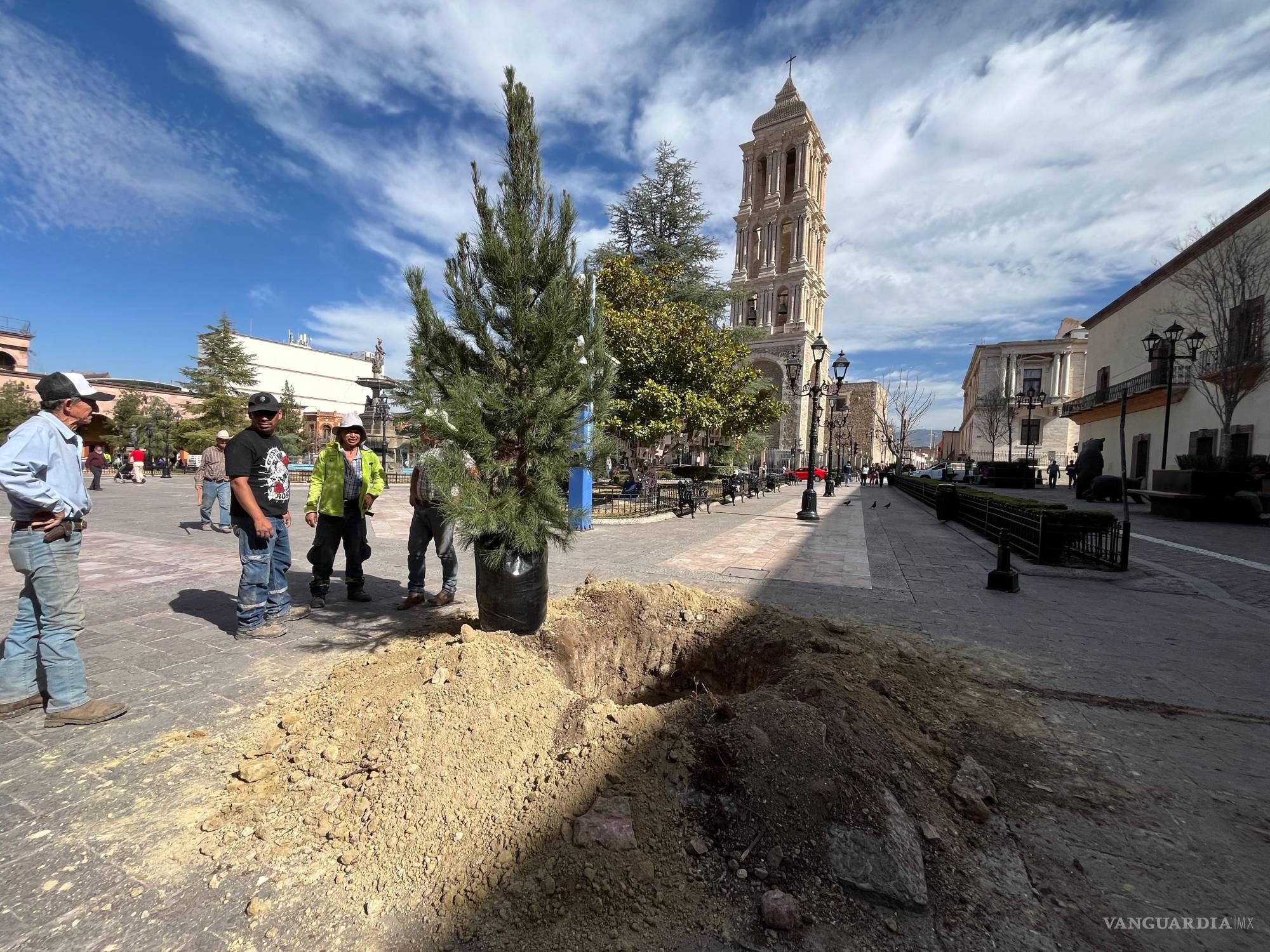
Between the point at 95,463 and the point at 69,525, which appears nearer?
the point at 69,525

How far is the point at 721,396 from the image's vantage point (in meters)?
15.7

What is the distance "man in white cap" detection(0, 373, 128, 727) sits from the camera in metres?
2.65

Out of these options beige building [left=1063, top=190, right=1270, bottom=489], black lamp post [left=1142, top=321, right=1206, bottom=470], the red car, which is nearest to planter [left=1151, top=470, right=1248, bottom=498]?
beige building [left=1063, top=190, right=1270, bottom=489]

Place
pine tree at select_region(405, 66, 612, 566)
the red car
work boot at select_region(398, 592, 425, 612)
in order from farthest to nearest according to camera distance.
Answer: the red car < work boot at select_region(398, 592, 425, 612) < pine tree at select_region(405, 66, 612, 566)

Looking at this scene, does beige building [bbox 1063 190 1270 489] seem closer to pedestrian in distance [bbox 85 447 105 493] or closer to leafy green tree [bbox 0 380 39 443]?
pedestrian in distance [bbox 85 447 105 493]

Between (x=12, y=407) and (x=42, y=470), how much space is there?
2149 inches

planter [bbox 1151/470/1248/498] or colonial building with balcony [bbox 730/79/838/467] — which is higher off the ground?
colonial building with balcony [bbox 730/79/838/467]

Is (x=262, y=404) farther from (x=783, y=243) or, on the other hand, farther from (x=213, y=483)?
(x=783, y=243)

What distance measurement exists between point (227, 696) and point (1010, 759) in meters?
4.25

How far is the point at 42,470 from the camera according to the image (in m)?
2.70

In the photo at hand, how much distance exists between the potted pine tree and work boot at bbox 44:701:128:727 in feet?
6.42

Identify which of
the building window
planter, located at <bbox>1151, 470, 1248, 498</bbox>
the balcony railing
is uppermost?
the building window

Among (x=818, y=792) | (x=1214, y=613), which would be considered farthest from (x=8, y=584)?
(x=1214, y=613)

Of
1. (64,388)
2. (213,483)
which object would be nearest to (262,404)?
(64,388)
